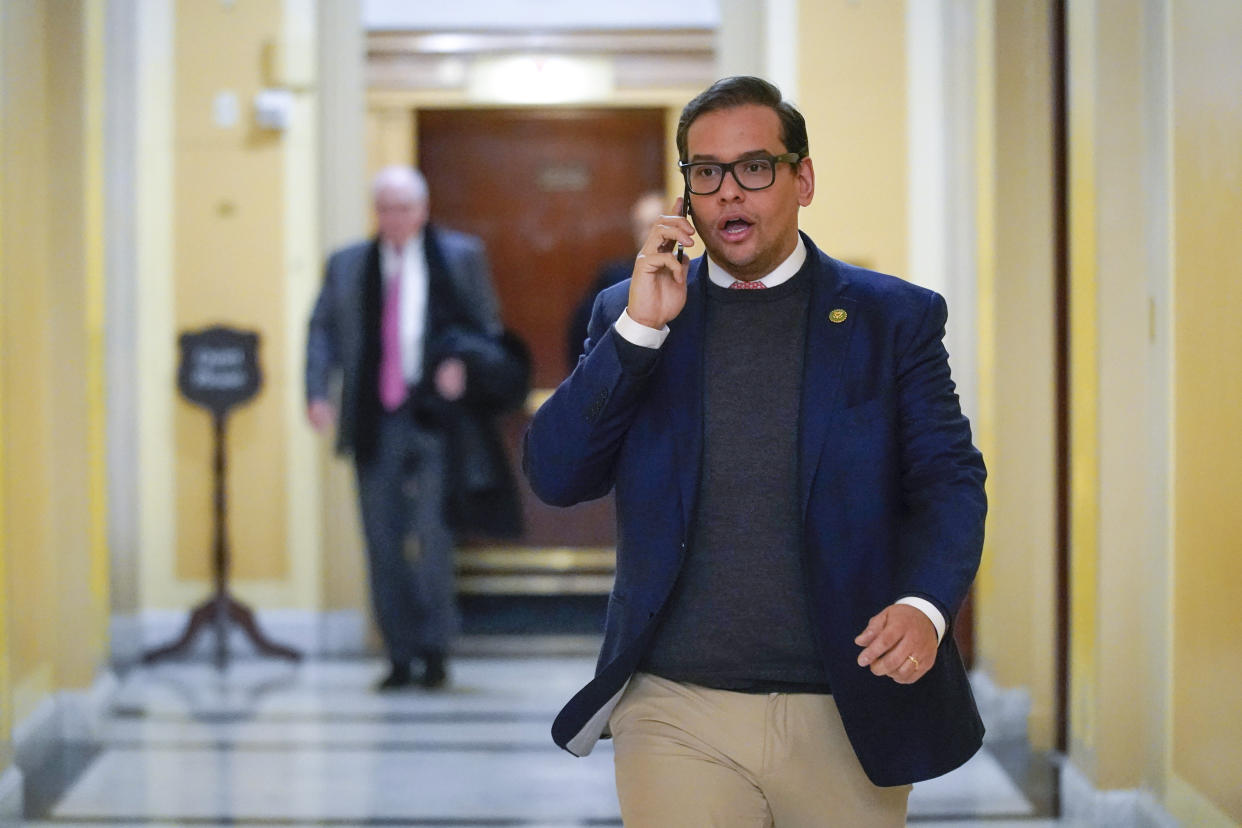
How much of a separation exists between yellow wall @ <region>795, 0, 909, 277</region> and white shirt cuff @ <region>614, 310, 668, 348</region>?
150 inches

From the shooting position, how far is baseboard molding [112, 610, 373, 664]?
644 cm

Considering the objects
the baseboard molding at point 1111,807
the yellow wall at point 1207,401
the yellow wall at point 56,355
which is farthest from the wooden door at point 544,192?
the yellow wall at point 1207,401

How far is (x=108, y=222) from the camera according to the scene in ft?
20.3

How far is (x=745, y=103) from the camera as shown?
6.48 feet

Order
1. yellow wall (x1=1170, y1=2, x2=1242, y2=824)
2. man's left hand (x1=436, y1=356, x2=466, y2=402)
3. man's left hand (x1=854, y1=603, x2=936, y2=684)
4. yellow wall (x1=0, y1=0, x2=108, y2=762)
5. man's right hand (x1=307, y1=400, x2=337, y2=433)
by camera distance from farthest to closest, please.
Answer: man's right hand (x1=307, y1=400, x2=337, y2=433), man's left hand (x1=436, y1=356, x2=466, y2=402), yellow wall (x1=0, y1=0, x2=108, y2=762), yellow wall (x1=1170, y1=2, x2=1242, y2=824), man's left hand (x1=854, y1=603, x2=936, y2=684)

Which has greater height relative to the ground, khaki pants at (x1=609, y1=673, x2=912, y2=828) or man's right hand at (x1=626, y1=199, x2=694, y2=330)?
man's right hand at (x1=626, y1=199, x2=694, y2=330)

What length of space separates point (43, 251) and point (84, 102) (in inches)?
21.9

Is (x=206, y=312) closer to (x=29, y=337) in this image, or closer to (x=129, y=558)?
(x=129, y=558)

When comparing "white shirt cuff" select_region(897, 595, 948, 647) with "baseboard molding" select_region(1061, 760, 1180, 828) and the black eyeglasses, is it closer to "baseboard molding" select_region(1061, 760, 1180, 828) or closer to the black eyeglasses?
the black eyeglasses

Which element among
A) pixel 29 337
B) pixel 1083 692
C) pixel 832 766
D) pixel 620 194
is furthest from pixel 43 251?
pixel 620 194

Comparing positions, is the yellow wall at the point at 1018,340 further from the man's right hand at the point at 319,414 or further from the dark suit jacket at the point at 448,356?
→ the man's right hand at the point at 319,414

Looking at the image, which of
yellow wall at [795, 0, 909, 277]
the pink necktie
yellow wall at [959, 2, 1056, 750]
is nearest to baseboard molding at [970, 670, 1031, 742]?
yellow wall at [959, 2, 1056, 750]

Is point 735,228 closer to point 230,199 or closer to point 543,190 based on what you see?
point 230,199

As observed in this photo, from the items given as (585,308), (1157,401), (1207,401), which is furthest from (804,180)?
(585,308)
